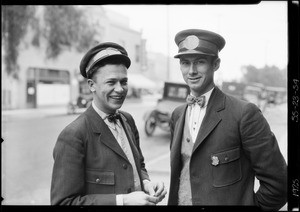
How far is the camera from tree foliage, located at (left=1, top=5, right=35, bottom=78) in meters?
8.27

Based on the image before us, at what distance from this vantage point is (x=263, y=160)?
1.62 m

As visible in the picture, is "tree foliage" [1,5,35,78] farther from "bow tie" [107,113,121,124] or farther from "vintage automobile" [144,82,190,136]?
"bow tie" [107,113,121,124]

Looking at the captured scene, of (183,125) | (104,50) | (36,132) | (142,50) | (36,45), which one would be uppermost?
(36,45)

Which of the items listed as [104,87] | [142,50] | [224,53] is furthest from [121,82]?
[142,50]

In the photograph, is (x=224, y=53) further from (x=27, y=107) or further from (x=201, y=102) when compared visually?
(x=27, y=107)

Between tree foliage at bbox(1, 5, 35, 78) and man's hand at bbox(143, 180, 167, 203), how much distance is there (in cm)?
760

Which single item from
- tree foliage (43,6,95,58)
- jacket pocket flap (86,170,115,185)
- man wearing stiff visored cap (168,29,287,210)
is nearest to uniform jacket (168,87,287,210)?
man wearing stiff visored cap (168,29,287,210)

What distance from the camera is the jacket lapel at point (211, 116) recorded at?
5.69 feet

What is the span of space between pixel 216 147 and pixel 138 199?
50 centimetres

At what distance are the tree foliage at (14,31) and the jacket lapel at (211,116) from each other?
763cm

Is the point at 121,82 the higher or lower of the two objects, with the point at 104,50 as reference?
lower

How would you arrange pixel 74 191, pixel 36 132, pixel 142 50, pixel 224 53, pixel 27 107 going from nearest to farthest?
pixel 74 191, pixel 224 53, pixel 142 50, pixel 36 132, pixel 27 107

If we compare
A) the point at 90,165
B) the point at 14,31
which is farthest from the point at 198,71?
the point at 14,31

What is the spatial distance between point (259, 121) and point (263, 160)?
0.66ft
